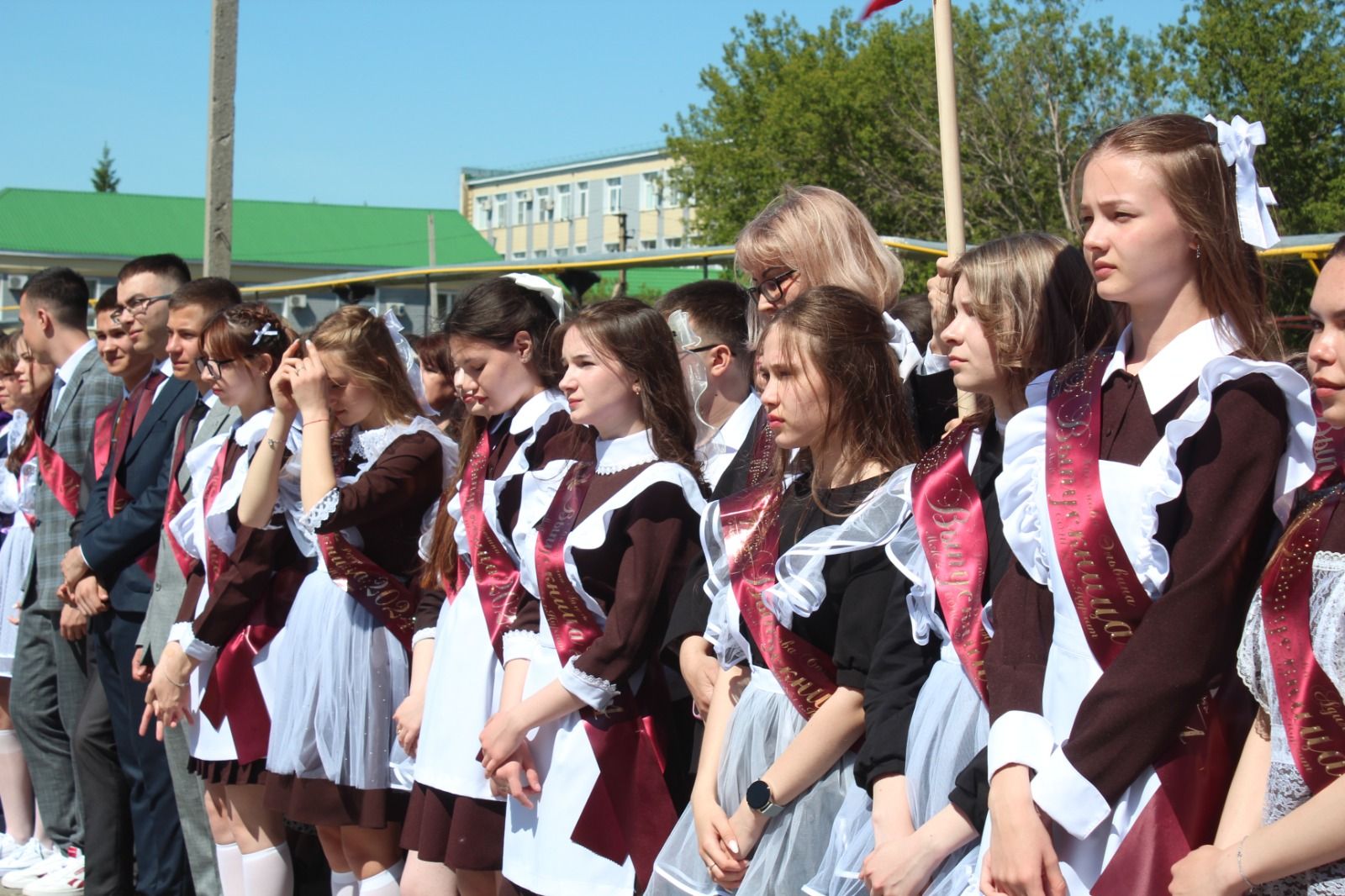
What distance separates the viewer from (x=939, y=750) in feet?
7.66

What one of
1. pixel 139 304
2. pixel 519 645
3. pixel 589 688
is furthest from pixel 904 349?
pixel 139 304

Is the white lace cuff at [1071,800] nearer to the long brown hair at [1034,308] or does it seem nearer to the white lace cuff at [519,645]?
the long brown hair at [1034,308]

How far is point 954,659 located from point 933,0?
158cm

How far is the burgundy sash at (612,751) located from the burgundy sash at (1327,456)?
5.34 ft

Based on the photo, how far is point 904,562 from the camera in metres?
2.45

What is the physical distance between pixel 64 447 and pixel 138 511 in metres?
1.05

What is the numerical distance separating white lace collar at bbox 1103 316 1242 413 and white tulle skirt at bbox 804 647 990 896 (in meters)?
0.58

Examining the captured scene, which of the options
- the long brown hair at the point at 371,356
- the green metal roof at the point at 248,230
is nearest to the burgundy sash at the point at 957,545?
the long brown hair at the point at 371,356

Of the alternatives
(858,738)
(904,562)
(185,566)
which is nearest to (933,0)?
(904,562)

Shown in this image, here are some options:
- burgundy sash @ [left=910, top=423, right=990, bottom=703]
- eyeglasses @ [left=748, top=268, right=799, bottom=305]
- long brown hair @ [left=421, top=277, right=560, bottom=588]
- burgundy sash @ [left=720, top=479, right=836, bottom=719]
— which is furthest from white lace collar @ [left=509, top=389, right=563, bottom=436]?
burgundy sash @ [left=910, top=423, right=990, bottom=703]

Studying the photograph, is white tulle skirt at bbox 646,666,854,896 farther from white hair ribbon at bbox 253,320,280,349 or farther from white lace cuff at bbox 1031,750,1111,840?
white hair ribbon at bbox 253,320,280,349

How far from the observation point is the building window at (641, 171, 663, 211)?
212 feet

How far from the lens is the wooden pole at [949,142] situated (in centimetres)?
295

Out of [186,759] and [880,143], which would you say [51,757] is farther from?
[880,143]
